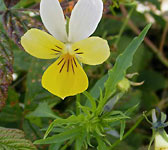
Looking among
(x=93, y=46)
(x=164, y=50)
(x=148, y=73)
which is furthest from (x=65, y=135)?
(x=164, y=50)

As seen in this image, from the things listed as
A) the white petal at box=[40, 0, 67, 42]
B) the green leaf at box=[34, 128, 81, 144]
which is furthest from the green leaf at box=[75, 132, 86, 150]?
the white petal at box=[40, 0, 67, 42]

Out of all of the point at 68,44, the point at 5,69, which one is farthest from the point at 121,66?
the point at 5,69

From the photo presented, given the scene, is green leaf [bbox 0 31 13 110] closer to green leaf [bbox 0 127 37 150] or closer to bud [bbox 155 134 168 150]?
green leaf [bbox 0 127 37 150]

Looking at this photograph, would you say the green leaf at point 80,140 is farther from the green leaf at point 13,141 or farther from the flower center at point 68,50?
the flower center at point 68,50

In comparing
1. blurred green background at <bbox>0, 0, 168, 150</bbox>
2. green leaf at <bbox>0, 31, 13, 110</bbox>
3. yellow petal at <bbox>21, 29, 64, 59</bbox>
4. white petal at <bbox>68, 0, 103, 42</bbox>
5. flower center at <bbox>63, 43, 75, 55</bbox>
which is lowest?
blurred green background at <bbox>0, 0, 168, 150</bbox>

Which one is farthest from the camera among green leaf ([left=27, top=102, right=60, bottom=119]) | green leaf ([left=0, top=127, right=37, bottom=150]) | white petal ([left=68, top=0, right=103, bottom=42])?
green leaf ([left=27, top=102, right=60, bottom=119])

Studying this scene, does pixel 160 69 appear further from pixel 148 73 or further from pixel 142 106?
pixel 142 106

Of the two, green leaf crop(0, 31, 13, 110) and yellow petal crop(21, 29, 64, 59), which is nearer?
yellow petal crop(21, 29, 64, 59)
